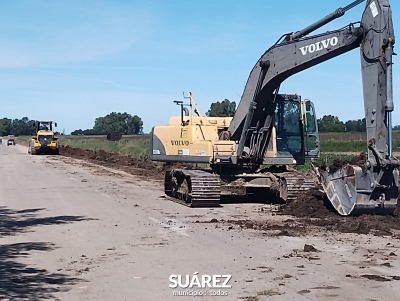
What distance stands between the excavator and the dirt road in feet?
3.21

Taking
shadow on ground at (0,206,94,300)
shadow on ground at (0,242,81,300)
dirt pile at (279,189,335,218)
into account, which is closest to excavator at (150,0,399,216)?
dirt pile at (279,189,335,218)

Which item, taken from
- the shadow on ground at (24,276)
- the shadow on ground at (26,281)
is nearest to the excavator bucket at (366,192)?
the shadow on ground at (24,276)

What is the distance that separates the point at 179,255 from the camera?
10078mm

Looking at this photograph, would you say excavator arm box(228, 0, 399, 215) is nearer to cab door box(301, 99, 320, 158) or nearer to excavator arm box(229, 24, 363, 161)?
excavator arm box(229, 24, 363, 161)

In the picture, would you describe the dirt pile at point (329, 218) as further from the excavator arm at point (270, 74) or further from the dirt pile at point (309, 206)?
the excavator arm at point (270, 74)

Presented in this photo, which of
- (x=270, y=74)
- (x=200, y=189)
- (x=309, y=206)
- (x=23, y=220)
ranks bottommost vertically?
(x=23, y=220)

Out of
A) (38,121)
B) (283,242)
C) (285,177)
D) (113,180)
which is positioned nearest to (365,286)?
(283,242)

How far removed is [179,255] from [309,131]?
8.30 m

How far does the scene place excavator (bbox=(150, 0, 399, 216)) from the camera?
12930 mm

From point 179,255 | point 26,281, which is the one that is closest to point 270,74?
point 179,255

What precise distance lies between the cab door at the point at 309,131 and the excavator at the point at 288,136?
0.03m

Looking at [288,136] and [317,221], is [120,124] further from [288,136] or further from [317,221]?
[317,221]

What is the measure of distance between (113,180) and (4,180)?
15.2 feet

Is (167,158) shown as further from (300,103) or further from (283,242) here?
(283,242)
